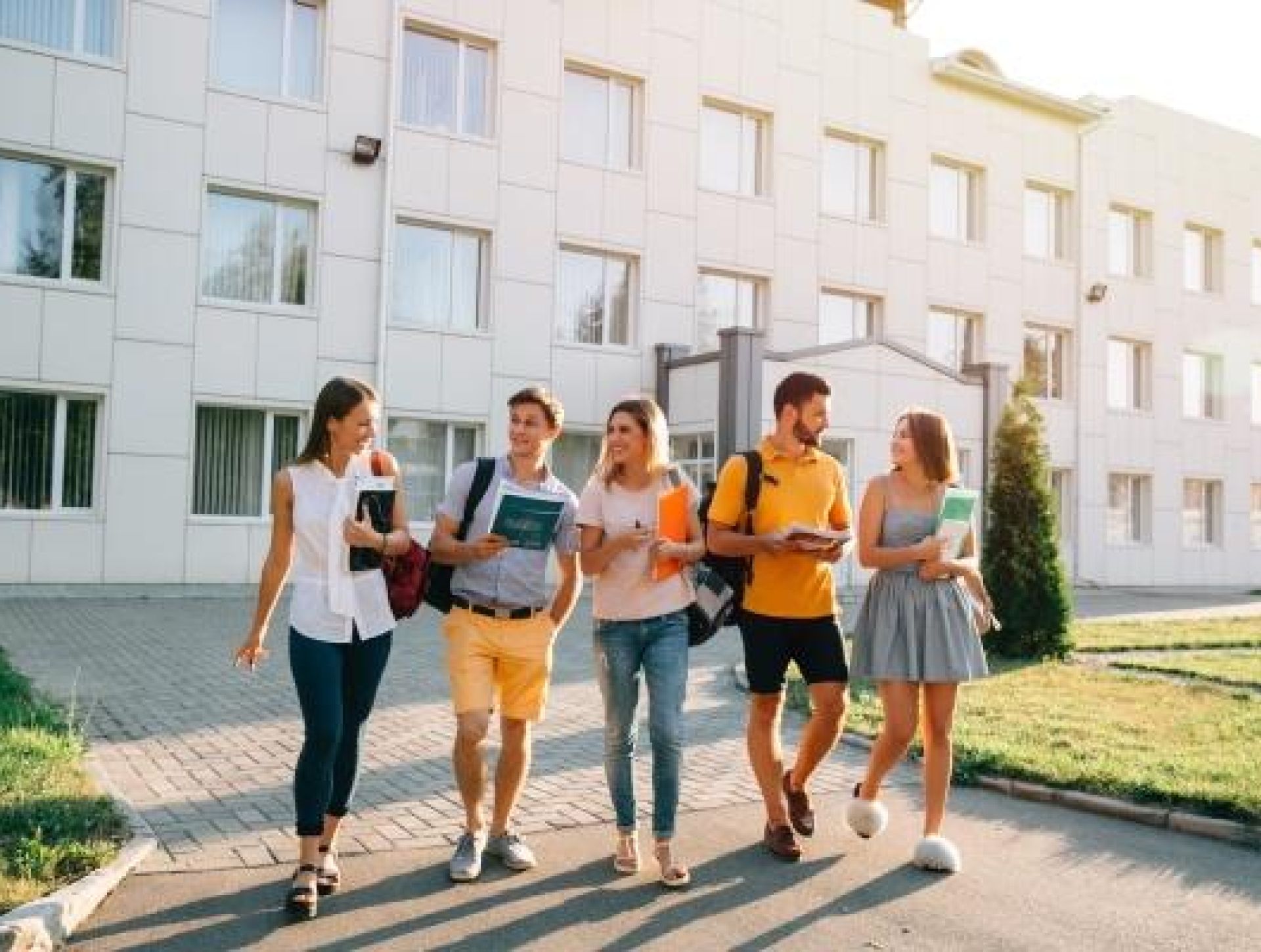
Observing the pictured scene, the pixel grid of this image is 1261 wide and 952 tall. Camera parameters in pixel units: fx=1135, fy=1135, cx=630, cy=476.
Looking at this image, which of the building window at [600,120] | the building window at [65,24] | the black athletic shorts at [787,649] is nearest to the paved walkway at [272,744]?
the black athletic shorts at [787,649]

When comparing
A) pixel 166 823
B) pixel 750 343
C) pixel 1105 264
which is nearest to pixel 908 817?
pixel 166 823

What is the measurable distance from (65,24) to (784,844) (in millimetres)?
15635

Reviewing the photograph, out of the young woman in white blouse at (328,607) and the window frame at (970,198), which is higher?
the window frame at (970,198)

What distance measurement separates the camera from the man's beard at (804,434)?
16.1ft

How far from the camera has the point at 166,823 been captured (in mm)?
4984

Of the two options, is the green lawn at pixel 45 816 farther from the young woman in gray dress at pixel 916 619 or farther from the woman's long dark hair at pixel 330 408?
the young woman in gray dress at pixel 916 619

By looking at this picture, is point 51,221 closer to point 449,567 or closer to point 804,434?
point 449,567

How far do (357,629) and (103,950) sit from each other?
130 cm

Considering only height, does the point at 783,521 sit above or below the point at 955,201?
below

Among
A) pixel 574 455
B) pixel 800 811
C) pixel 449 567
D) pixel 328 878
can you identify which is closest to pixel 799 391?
pixel 449 567

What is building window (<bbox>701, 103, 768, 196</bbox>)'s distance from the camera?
2070 cm

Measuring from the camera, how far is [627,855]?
462cm

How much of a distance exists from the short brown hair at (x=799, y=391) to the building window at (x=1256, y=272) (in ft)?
95.1

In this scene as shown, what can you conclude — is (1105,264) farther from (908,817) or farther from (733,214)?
(908,817)
